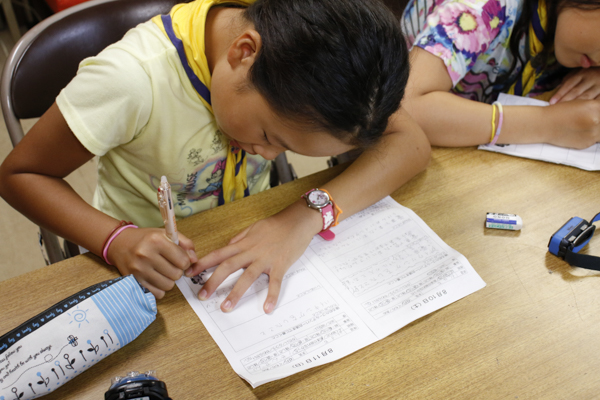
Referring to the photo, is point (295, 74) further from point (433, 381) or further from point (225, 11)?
point (433, 381)

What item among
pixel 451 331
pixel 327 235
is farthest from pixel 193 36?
pixel 451 331

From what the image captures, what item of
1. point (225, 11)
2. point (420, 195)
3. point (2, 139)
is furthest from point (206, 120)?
point (2, 139)

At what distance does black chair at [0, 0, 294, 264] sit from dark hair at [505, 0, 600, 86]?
2.67 ft

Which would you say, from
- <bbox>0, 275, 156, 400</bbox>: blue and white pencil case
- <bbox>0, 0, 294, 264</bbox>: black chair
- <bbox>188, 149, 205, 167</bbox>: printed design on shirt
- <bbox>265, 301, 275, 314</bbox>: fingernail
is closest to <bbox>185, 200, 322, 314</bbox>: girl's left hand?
<bbox>265, 301, 275, 314</bbox>: fingernail

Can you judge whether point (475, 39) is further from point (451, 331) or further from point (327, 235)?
point (451, 331)

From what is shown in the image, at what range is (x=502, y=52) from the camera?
1214 millimetres

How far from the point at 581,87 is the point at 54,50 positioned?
1135mm

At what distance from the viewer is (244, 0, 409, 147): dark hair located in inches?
26.2

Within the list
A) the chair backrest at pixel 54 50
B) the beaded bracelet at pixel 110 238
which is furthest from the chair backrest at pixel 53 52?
the beaded bracelet at pixel 110 238

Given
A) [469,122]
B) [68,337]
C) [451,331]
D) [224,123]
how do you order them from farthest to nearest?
[469,122], [224,123], [451,331], [68,337]

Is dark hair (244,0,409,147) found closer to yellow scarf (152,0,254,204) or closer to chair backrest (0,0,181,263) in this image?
yellow scarf (152,0,254,204)

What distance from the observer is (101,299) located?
24.5 inches

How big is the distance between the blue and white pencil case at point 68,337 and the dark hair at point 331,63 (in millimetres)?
329

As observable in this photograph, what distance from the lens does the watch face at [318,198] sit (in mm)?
873
